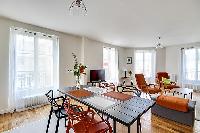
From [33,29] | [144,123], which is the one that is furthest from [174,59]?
[33,29]

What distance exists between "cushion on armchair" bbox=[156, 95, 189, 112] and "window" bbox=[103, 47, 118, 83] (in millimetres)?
3848

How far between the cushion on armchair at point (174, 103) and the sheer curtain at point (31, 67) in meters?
3.24

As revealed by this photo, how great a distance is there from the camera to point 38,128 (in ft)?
9.37

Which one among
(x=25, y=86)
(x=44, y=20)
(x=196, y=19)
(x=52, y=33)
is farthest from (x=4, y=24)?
(x=196, y=19)

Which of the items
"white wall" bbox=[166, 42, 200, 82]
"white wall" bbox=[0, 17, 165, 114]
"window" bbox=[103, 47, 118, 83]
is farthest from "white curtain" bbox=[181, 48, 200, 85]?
"window" bbox=[103, 47, 118, 83]

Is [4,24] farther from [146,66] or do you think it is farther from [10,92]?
[146,66]

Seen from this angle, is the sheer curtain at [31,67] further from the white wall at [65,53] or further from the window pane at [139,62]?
the window pane at [139,62]

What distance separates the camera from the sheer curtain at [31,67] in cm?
380

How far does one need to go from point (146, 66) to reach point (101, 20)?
5352 millimetres

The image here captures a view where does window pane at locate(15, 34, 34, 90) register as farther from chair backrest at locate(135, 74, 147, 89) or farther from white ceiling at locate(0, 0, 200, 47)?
chair backrest at locate(135, 74, 147, 89)

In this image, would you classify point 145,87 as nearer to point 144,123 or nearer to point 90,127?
point 144,123

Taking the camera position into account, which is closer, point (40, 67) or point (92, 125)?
point (92, 125)

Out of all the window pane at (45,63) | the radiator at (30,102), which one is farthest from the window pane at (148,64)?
the radiator at (30,102)

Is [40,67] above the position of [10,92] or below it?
above
